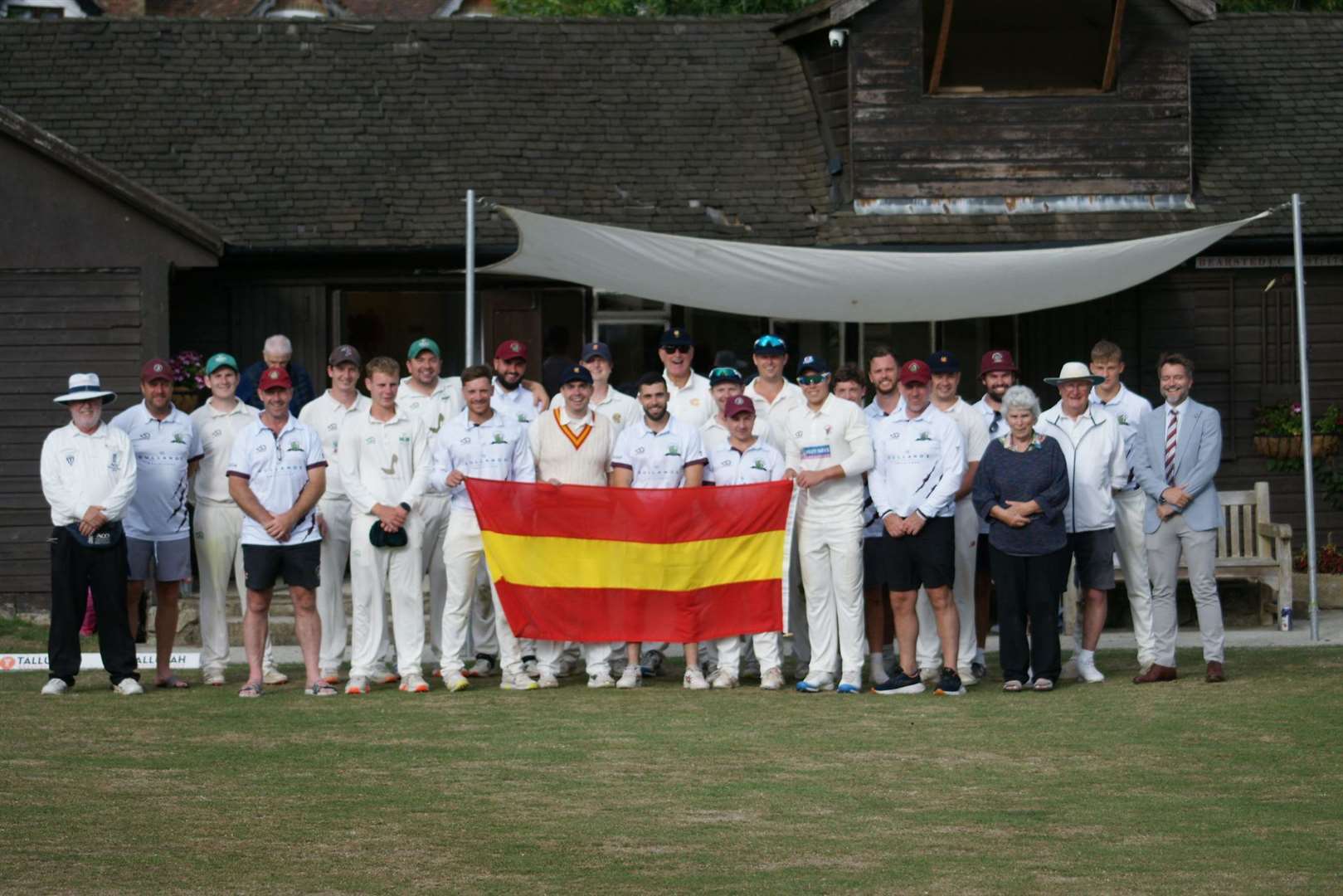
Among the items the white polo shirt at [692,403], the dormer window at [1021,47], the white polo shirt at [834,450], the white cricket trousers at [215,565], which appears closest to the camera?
the white polo shirt at [834,450]

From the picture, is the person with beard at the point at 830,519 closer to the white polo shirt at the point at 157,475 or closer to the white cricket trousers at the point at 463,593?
the white cricket trousers at the point at 463,593

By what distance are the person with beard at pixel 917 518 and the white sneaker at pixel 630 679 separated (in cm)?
148

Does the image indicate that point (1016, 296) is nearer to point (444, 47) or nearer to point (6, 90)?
point (444, 47)

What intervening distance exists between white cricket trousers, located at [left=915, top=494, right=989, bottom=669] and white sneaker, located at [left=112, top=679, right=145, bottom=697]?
467 centimetres

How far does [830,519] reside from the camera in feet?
38.4

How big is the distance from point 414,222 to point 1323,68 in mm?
9112

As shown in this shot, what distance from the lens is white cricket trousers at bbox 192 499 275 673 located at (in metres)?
12.3

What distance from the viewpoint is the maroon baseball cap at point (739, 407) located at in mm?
11727

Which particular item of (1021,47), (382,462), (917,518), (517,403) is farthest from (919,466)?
(1021,47)

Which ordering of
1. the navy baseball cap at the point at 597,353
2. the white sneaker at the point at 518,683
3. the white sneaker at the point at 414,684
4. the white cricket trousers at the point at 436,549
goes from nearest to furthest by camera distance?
the white sneaker at the point at 414,684, the white sneaker at the point at 518,683, the white cricket trousers at the point at 436,549, the navy baseball cap at the point at 597,353

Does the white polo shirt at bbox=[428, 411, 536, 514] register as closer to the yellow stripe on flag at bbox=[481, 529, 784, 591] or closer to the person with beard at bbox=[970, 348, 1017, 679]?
the yellow stripe on flag at bbox=[481, 529, 784, 591]

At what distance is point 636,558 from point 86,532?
3.25 metres

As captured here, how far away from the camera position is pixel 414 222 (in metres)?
17.4

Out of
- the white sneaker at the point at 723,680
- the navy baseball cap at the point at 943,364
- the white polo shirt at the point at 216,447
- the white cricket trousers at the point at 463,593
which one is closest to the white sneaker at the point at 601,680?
the white cricket trousers at the point at 463,593
